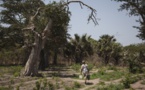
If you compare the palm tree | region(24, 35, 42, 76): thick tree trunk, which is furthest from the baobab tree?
the palm tree

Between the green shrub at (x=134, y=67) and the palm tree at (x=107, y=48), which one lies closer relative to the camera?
the green shrub at (x=134, y=67)

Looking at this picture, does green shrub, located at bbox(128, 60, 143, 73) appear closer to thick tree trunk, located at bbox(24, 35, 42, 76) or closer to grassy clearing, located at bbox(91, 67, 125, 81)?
grassy clearing, located at bbox(91, 67, 125, 81)

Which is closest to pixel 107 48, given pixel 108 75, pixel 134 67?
pixel 134 67

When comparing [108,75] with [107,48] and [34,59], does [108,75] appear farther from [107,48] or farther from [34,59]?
[107,48]

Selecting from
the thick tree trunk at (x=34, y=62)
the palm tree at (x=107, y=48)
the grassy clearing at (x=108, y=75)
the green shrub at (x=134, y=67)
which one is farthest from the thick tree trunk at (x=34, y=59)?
the palm tree at (x=107, y=48)

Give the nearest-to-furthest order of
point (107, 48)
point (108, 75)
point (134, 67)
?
point (108, 75), point (134, 67), point (107, 48)

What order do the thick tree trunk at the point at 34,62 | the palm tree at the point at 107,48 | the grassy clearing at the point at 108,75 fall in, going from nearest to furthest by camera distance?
the grassy clearing at the point at 108,75
the thick tree trunk at the point at 34,62
the palm tree at the point at 107,48

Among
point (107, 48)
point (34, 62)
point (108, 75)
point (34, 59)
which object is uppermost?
point (107, 48)

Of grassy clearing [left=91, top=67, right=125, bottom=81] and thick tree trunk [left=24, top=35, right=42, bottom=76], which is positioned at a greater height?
thick tree trunk [left=24, top=35, right=42, bottom=76]

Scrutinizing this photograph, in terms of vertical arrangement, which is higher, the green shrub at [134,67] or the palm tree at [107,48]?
the palm tree at [107,48]

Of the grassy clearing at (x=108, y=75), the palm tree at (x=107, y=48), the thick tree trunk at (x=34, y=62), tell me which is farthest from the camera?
the palm tree at (x=107, y=48)

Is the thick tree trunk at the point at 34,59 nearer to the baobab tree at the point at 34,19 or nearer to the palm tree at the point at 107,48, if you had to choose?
the baobab tree at the point at 34,19

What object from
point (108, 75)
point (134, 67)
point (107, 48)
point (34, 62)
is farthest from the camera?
point (107, 48)

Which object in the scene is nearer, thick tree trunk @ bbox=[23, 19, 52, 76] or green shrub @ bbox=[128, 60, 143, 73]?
thick tree trunk @ bbox=[23, 19, 52, 76]
